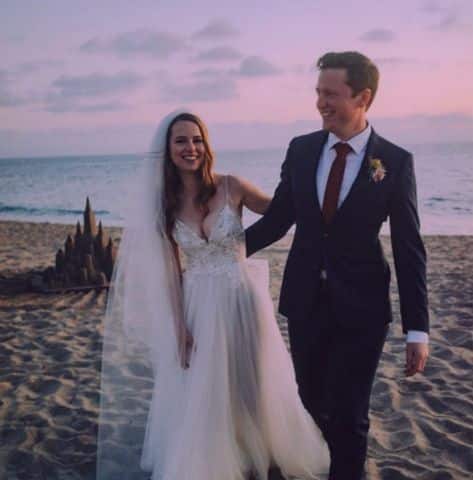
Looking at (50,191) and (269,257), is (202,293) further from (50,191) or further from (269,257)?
(50,191)

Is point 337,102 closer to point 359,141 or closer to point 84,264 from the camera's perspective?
point 359,141

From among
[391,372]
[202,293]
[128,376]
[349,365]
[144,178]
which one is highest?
[144,178]

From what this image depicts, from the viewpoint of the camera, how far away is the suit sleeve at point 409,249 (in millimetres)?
2957

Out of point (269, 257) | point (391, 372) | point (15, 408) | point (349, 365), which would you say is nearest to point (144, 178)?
point (349, 365)

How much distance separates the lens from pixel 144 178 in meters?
3.63

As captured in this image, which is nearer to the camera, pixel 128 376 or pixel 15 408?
pixel 128 376

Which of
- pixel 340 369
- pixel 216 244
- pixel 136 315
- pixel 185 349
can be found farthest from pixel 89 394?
pixel 340 369

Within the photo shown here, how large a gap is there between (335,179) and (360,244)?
0.35 m

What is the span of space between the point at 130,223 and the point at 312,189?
3.96 feet

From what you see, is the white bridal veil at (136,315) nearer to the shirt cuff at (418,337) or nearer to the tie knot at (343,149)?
the tie knot at (343,149)

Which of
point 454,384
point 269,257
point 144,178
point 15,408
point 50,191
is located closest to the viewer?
point 144,178

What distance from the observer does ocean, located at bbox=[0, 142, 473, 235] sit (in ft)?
74.7

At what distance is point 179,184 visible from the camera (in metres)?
3.67

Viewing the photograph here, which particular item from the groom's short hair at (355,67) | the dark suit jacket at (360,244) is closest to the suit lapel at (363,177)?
the dark suit jacket at (360,244)
